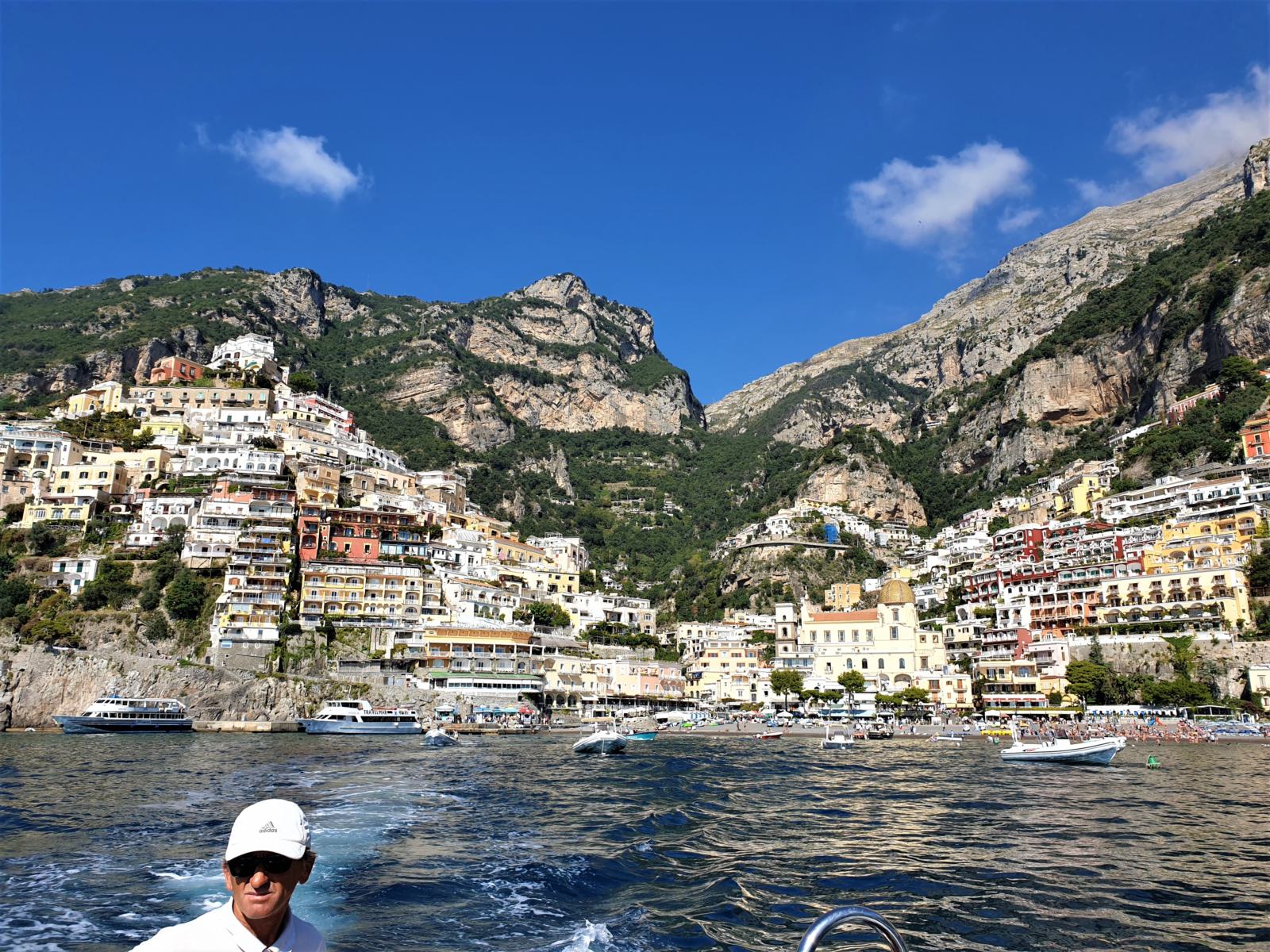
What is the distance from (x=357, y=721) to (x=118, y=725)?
1398 centimetres

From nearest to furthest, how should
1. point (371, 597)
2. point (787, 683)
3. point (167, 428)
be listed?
point (371, 597) < point (787, 683) < point (167, 428)

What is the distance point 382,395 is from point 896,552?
92.7 metres

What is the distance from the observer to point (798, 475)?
142625mm

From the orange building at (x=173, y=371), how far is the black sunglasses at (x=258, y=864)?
107912mm

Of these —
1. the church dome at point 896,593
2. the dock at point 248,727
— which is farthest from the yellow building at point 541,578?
the church dome at point 896,593

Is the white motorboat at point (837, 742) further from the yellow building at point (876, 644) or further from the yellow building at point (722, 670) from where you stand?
the yellow building at point (722, 670)

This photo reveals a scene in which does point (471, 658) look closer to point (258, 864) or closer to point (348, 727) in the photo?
point (348, 727)

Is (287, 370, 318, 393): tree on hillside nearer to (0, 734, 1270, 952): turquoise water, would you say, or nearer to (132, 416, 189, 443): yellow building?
(132, 416, 189, 443): yellow building

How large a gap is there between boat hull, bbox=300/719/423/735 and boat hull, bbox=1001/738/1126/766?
38.0 m

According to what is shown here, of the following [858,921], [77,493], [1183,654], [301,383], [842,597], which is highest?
[301,383]

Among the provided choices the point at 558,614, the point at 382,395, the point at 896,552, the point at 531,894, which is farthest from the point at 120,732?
the point at 382,395

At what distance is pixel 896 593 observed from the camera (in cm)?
8631

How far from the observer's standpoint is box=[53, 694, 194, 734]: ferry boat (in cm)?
5209

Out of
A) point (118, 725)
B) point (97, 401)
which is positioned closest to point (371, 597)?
point (118, 725)
